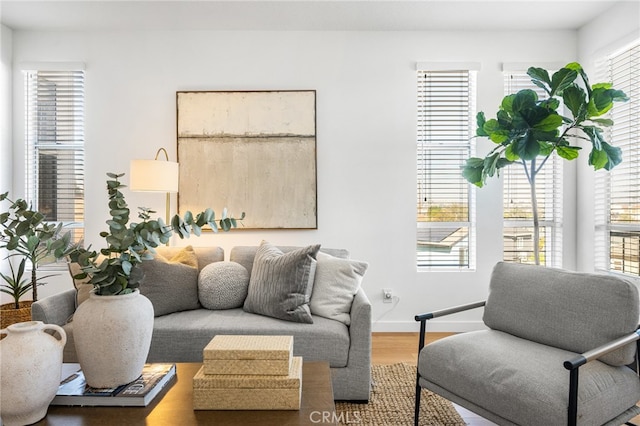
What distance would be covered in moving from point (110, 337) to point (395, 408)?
5.21 ft

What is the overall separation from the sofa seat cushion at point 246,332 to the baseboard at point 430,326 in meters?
1.38

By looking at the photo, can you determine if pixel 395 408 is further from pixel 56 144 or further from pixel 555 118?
pixel 56 144

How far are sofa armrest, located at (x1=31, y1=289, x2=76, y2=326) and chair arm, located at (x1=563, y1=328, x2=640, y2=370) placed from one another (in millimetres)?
2463

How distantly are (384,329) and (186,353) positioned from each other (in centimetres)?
192

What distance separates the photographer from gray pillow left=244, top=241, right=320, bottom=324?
2.28 meters

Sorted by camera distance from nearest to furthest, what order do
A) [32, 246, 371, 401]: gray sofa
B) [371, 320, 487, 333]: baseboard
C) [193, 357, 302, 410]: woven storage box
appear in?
[193, 357, 302, 410]: woven storage box → [32, 246, 371, 401]: gray sofa → [371, 320, 487, 333]: baseboard

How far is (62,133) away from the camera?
11.7 feet

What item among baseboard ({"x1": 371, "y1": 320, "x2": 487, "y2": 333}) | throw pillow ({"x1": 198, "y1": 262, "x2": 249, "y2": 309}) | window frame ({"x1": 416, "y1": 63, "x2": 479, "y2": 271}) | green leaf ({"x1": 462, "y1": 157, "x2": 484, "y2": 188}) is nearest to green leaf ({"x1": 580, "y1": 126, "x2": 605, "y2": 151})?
green leaf ({"x1": 462, "y1": 157, "x2": 484, "y2": 188})

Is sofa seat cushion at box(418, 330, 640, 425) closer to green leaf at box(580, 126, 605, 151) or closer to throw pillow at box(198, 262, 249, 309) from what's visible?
throw pillow at box(198, 262, 249, 309)

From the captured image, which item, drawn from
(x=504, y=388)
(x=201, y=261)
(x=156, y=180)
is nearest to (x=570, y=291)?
(x=504, y=388)

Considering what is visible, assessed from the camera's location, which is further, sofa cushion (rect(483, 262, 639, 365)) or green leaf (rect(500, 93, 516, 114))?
green leaf (rect(500, 93, 516, 114))

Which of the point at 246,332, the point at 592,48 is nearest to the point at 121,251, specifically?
the point at 246,332

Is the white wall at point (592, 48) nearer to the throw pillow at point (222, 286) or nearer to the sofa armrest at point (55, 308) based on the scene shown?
the throw pillow at point (222, 286)

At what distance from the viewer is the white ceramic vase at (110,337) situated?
125cm
